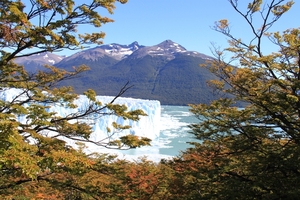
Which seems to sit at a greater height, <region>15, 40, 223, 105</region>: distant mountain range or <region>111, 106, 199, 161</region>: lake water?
<region>15, 40, 223, 105</region>: distant mountain range

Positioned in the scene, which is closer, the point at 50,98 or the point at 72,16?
the point at 72,16

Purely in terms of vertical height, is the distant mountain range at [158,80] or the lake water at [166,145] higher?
the distant mountain range at [158,80]

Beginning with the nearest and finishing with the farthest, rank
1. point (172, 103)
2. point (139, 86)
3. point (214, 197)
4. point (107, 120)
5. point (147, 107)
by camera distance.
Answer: point (214, 197) → point (107, 120) → point (147, 107) → point (172, 103) → point (139, 86)

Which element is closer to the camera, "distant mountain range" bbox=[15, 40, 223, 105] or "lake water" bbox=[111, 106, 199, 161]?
"lake water" bbox=[111, 106, 199, 161]

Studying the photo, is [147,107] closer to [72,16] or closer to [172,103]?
[72,16]

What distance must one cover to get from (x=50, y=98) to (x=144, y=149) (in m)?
30.9

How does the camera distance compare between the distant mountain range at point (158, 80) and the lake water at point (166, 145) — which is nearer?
the lake water at point (166, 145)

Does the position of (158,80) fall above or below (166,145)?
above

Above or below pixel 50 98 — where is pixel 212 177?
below

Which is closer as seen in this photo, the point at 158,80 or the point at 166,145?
the point at 166,145

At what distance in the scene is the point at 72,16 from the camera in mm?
4039

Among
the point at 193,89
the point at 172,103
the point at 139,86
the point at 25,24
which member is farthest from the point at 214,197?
the point at 139,86

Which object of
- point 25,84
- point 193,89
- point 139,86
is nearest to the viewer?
point 25,84

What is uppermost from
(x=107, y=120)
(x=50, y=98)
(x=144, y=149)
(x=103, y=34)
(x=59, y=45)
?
(x=103, y=34)
